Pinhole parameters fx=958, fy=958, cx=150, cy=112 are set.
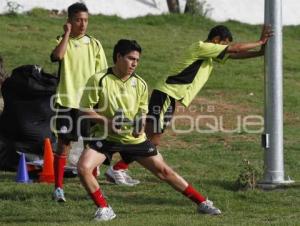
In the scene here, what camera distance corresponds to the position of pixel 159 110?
10.4m

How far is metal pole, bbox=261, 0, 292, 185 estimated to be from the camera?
10.4 m

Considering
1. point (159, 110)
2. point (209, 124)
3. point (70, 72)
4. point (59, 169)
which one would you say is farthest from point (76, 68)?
point (209, 124)

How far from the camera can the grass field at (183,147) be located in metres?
9.09

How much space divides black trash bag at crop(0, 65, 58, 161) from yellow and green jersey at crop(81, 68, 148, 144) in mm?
3246

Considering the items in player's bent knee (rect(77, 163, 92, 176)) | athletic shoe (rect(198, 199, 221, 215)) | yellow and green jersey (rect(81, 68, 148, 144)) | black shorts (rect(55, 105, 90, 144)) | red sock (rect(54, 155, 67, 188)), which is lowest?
athletic shoe (rect(198, 199, 221, 215))

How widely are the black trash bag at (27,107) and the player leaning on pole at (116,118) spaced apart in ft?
10.4

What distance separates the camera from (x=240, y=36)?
24.3 metres

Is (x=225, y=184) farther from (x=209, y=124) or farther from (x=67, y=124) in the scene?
(x=209, y=124)

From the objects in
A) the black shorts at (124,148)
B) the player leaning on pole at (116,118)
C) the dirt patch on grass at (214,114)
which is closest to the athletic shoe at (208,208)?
the player leaning on pole at (116,118)

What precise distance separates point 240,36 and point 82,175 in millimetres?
16229

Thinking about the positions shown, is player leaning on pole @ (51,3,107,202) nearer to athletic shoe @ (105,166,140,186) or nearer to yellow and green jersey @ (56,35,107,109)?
yellow and green jersey @ (56,35,107,109)

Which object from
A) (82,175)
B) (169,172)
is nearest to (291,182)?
(169,172)

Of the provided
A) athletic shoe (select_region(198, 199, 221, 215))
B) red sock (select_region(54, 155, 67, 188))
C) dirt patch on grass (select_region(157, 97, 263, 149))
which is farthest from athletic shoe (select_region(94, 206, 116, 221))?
dirt patch on grass (select_region(157, 97, 263, 149))

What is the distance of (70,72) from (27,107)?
7.63ft
